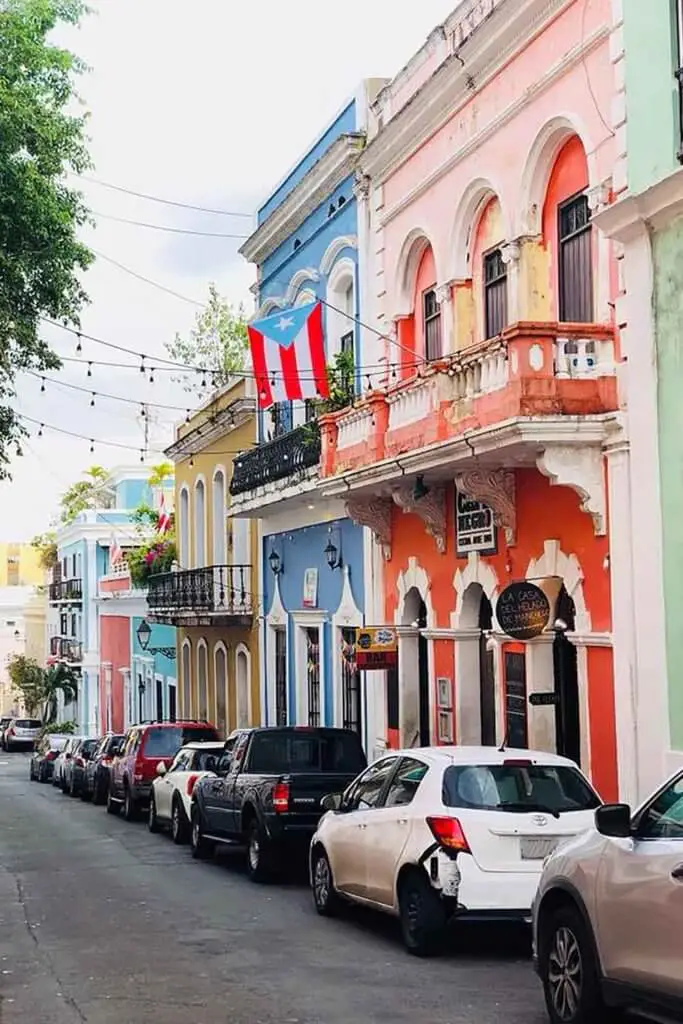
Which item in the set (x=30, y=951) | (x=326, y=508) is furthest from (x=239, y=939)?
(x=326, y=508)

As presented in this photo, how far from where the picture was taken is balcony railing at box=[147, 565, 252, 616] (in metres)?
31.0

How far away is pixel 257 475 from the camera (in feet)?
89.7

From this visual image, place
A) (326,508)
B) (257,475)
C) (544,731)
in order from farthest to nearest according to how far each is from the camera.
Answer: (257,475) → (326,508) → (544,731)

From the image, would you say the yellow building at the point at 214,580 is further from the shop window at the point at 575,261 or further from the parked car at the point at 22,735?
the parked car at the point at 22,735

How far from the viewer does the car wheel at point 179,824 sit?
69.4 feet

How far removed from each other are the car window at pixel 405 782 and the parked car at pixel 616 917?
300 cm

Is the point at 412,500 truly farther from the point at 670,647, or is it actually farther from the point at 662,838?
the point at 662,838

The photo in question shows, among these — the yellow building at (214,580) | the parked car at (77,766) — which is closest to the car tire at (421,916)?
the yellow building at (214,580)

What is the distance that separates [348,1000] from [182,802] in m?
11.4

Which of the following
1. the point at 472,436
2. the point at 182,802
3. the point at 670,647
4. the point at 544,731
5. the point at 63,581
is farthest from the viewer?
the point at 63,581

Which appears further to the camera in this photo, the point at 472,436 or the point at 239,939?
the point at 472,436

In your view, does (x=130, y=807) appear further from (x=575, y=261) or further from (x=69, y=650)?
(x=69, y=650)

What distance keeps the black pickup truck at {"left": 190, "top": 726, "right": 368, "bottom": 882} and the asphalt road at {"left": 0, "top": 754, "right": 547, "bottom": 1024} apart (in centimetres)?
47

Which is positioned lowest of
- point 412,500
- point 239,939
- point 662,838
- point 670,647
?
point 239,939
